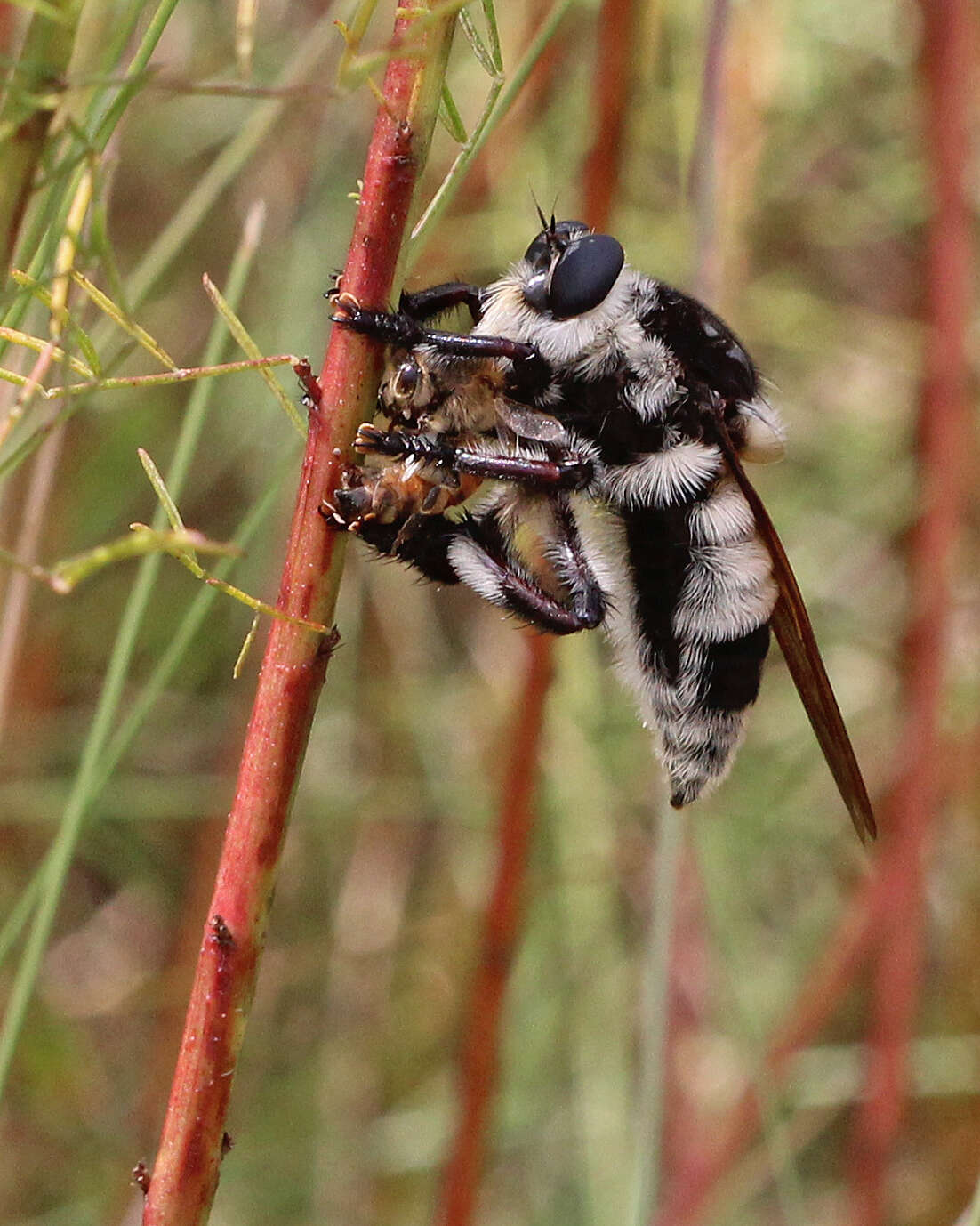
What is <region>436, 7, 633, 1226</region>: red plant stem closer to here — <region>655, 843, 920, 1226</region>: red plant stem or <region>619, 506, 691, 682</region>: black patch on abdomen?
<region>619, 506, 691, 682</region>: black patch on abdomen

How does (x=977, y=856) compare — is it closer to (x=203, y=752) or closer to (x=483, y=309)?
(x=203, y=752)

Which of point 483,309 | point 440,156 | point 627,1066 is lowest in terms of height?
point 627,1066

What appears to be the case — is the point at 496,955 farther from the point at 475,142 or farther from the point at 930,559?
the point at 475,142

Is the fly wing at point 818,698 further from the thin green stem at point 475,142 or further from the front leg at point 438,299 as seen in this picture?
the thin green stem at point 475,142

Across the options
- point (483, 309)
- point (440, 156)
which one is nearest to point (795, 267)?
point (440, 156)

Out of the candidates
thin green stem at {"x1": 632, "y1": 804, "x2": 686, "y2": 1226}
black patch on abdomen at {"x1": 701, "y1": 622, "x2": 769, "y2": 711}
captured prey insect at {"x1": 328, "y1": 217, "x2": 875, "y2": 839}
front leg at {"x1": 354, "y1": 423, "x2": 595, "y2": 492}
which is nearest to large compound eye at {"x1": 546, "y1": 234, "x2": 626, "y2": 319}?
captured prey insect at {"x1": 328, "y1": 217, "x2": 875, "y2": 839}

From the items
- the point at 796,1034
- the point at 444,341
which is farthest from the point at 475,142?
the point at 796,1034
